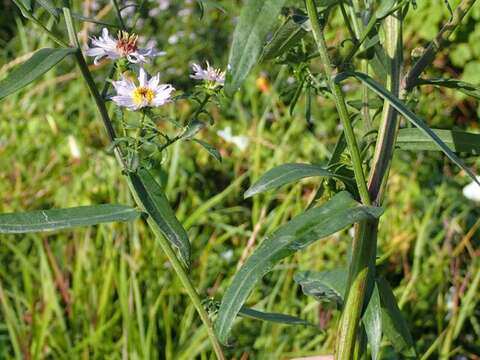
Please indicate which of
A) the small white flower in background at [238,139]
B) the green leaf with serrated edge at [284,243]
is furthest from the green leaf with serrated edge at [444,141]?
the small white flower in background at [238,139]

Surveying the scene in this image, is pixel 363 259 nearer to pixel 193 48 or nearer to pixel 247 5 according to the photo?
pixel 247 5

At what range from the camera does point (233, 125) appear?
2.93 m

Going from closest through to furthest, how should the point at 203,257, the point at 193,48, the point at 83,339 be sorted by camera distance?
1. the point at 83,339
2. the point at 203,257
3. the point at 193,48

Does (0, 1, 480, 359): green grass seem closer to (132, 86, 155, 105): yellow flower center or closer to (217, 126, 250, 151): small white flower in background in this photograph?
(217, 126, 250, 151): small white flower in background

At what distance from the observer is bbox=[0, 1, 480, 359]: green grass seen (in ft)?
5.99

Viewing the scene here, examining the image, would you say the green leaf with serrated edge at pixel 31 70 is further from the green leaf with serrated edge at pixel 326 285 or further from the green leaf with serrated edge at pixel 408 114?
the green leaf with serrated edge at pixel 326 285

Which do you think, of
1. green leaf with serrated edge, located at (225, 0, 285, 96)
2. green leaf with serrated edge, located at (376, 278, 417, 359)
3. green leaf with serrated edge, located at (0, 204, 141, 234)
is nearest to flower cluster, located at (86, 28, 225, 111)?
green leaf with serrated edge, located at (0, 204, 141, 234)

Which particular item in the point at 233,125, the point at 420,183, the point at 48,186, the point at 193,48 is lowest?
the point at 420,183

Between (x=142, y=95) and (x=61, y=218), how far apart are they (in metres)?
0.15

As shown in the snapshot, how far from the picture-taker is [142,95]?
932mm

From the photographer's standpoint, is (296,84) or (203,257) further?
(203,257)

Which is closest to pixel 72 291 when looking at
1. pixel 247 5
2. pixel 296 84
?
pixel 296 84

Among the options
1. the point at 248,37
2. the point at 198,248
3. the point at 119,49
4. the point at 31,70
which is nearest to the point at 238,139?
the point at 198,248

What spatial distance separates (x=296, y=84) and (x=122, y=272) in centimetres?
88
